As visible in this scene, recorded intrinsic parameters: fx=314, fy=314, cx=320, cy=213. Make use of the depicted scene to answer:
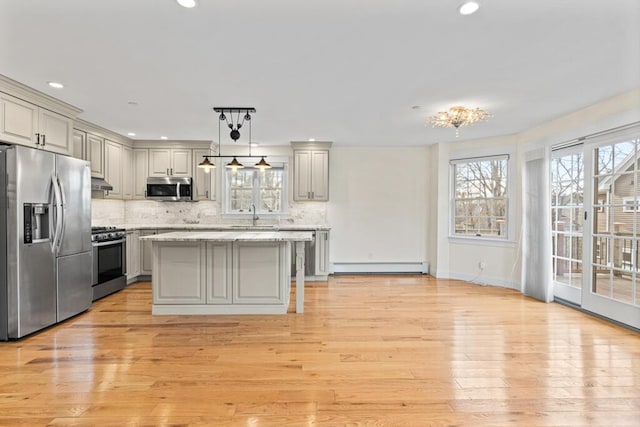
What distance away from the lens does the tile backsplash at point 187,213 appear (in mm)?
5766

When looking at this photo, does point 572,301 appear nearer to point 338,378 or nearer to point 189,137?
point 338,378

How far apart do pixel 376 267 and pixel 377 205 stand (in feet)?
3.93

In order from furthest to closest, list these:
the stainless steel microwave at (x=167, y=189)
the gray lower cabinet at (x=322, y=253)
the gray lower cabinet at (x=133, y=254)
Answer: the stainless steel microwave at (x=167, y=189)
the gray lower cabinet at (x=322, y=253)
the gray lower cabinet at (x=133, y=254)

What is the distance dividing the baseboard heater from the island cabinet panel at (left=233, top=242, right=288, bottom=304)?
2533 mm

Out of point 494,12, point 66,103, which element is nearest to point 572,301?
point 494,12

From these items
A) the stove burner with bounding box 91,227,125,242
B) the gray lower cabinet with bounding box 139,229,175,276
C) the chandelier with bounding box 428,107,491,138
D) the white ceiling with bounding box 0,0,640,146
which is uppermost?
the white ceiling with bounding box 0,0,640,146

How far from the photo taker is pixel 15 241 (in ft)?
9.49

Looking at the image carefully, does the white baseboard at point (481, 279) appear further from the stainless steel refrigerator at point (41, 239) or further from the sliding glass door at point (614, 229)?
the stainless steel refrigerator at point (41, 239)

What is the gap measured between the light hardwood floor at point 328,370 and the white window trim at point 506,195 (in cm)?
154

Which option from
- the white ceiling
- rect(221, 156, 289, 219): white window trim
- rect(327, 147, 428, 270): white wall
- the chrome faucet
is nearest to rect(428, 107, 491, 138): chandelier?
the white ceiling

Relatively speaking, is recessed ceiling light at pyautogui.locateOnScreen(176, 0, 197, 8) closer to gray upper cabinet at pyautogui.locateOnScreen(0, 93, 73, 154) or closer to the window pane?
gray upper cabinet at pyautogui.locateOnScreen(0, 93, 73, 154)

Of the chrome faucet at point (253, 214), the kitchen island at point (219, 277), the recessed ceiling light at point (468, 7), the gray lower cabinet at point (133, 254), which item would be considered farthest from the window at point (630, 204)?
the gray lower cabinet at point (133, 254)

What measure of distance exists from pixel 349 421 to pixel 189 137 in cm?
493

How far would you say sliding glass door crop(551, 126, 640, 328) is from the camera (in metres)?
3.30
